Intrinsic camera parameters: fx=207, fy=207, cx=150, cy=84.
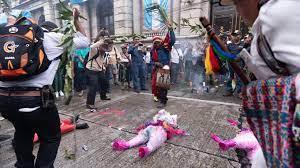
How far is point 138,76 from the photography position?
7980 mm

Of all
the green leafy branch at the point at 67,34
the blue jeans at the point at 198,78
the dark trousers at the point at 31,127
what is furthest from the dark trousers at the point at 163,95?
the dark trousers at the point at 31,127

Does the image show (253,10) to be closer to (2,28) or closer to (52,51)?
(52,51)

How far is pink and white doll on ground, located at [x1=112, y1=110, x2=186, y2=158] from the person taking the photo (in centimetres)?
296

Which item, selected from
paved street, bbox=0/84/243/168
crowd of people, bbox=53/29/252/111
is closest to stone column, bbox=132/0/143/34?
crowd of people, bbox=53/29/252/111

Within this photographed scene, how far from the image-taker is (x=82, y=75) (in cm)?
791

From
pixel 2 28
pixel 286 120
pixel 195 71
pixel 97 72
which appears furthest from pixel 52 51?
pixel 195 71

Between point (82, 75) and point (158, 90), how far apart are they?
11.9 feet

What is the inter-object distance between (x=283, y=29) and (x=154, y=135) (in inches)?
102

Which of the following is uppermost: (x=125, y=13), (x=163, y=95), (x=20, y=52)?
(x=125, y=13)

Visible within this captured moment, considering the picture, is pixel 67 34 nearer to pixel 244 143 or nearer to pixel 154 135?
pixel 154 135

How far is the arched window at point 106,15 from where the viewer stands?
48.1ft

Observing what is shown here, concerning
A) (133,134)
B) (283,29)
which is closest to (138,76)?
(133,134)

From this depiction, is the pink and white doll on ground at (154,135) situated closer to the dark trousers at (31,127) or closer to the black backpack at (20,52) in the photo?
the dark trousers at (31,127)

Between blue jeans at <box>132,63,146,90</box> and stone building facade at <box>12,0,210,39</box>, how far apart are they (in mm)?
3689
